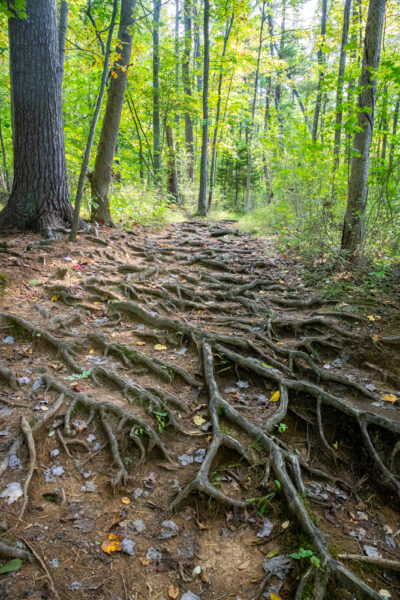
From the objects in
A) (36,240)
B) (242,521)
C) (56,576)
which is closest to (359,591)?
(242,521)

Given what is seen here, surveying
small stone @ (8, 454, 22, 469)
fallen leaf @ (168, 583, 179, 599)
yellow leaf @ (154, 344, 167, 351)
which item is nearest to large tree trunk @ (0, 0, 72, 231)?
yellow leaf @ (154, 344, 167, 351)

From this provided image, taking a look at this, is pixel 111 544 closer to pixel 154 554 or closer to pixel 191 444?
pixel 154 554

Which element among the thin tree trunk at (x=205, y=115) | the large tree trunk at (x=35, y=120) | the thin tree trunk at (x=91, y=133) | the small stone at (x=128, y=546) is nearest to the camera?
the small stone at (x=128, y=546)

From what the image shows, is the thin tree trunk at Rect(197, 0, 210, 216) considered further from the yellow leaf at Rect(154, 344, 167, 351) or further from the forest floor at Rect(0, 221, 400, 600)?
the yellow leaf at Rect(154, 344, 167, 351)

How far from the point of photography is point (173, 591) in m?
2.16

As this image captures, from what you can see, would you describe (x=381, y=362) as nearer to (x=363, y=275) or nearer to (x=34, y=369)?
(x=363, y=275)

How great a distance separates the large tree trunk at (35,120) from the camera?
643 centimetres

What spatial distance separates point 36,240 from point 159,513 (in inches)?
218

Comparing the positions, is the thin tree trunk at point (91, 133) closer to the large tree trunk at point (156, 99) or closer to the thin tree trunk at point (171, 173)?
the large tree trunk at point (156, 99)

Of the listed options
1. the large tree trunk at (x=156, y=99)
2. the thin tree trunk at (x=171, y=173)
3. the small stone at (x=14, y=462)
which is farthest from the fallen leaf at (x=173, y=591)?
the thin tree trunk at (x=171, y=173)

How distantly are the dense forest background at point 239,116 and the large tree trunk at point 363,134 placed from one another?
0.17 metres

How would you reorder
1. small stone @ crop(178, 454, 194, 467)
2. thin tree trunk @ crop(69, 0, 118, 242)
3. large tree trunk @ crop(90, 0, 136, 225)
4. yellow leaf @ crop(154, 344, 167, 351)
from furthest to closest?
large tree trunk @ crop(90, 0, 136, 225), thin tree trunk @ crop(69, 0, 118, 242), yellow leaf @ crop(154, 344, 167, 351), small stone @ crop(178, 454, 194, 467)

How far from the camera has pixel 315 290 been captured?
639cm

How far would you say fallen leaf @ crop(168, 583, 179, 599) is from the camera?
2.14 metres
